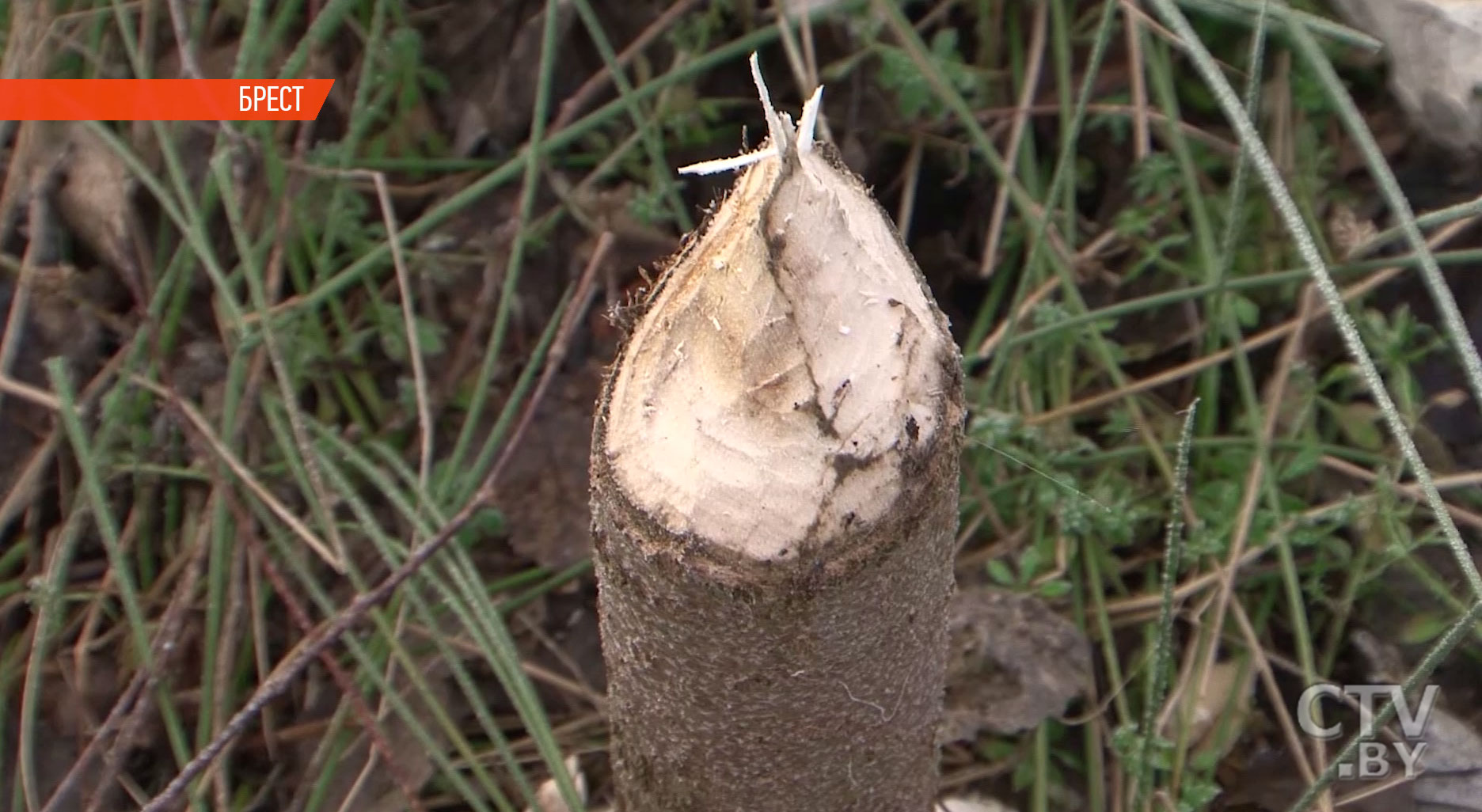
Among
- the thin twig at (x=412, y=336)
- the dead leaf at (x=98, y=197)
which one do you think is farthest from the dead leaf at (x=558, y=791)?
the dead leaf at (x=98, y=197)

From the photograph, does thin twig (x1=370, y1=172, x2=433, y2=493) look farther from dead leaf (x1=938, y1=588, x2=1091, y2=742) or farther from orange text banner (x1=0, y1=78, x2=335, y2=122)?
dead leaf (x1=938, y1=588, x2=1091, y2=742)

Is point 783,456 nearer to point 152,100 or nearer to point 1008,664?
point 1008,664

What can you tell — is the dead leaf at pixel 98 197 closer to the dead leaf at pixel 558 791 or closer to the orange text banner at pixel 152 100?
the orange text banner at pixel 152 100

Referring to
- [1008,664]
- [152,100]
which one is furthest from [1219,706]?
[152,100]

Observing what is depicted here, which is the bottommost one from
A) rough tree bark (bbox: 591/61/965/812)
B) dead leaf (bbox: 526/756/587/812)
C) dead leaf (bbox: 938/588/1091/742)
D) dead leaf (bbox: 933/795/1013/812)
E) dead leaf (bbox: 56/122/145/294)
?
dead leaf (bbox: 933/795/1013/812)

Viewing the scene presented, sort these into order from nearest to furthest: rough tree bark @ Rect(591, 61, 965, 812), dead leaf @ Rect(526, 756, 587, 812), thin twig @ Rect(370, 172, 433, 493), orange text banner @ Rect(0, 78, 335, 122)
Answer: rough tree bark @ Rect(591, 61, 965, 812)
dead leaf @ Rect(526, 756, 587, 812)
thin twig @ Rect(370, 172, 433, 493)
orange text banner @ Rect(0, 78, 335, 122)

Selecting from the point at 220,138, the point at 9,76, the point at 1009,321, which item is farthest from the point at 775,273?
the point at 9,76

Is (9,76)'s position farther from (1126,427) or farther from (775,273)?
(1126,427)

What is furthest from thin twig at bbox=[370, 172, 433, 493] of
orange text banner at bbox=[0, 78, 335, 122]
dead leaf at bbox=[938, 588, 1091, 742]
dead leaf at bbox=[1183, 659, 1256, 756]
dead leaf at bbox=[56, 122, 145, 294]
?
→ dead leaf at bbox=[1183, 659, 1256, 756]
